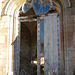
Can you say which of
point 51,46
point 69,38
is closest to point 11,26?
point 51,46

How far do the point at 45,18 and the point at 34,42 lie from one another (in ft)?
20.3

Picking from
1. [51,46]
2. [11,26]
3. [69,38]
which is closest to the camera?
[69,38]

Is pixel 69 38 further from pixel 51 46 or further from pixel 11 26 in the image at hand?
pixel 11 26

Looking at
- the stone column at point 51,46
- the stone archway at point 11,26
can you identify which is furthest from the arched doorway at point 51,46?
the stone archway at point 11,26

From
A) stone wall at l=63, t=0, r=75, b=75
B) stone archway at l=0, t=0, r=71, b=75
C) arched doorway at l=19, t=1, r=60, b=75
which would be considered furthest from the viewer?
stone archway at l=0, t=0, r=71, b=75

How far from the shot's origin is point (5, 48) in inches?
188

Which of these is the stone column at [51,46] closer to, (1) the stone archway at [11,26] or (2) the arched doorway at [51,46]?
(2) the arched doorway at [51,46]

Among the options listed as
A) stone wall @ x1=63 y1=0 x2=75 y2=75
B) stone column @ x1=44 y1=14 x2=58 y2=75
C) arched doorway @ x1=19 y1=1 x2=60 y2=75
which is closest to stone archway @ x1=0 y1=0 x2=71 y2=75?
arched doorway @ x1=19 y1=1 x2=60 y2=75

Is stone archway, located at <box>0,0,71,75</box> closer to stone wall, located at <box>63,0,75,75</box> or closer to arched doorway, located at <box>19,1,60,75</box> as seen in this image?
arched doorway, located at <box>19,1,60,75</box>

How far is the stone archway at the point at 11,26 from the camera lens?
4.80 metres

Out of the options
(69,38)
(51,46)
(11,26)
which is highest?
(11,26)

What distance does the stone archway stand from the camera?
480 centimetres

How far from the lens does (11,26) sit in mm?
4984

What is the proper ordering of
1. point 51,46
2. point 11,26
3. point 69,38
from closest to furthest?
point 69,38 < point 51,46 < point 11,26
